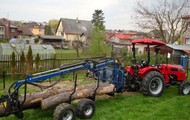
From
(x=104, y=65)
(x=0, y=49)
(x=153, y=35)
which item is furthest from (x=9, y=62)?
(x=153, y=35)

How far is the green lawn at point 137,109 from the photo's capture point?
23.7ft

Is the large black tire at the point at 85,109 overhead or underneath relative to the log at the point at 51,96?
underneath

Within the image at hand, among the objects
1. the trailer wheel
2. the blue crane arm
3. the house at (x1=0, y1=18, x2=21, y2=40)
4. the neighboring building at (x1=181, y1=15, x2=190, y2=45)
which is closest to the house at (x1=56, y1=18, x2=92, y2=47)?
the house at (x1=0, y1=18, x2=21, y2=40)

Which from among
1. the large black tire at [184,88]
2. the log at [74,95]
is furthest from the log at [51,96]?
the large black tire at [184,88]

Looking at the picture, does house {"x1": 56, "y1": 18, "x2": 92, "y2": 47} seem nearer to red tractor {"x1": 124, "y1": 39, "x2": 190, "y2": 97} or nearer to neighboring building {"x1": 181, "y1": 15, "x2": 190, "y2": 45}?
neighboring building {"x1": 181, "y1": 15, "x2": 190, "y2": 45}

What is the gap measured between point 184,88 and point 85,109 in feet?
16.8

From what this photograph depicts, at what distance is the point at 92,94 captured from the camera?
787 centimetres

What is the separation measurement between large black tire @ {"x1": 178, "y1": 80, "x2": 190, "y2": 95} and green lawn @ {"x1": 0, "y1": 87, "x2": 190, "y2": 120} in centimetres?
41

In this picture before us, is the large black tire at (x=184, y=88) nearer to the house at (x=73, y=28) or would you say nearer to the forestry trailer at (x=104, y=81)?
the forestry trailer at (x=104, y=81)

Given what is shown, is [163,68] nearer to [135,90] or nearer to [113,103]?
[135,90]

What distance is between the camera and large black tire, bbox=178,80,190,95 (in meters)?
10.2

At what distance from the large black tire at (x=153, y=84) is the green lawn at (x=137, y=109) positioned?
0.80 feet

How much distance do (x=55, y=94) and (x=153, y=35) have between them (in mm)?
28757

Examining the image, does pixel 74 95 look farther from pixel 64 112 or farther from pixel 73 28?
pixel 73 28
